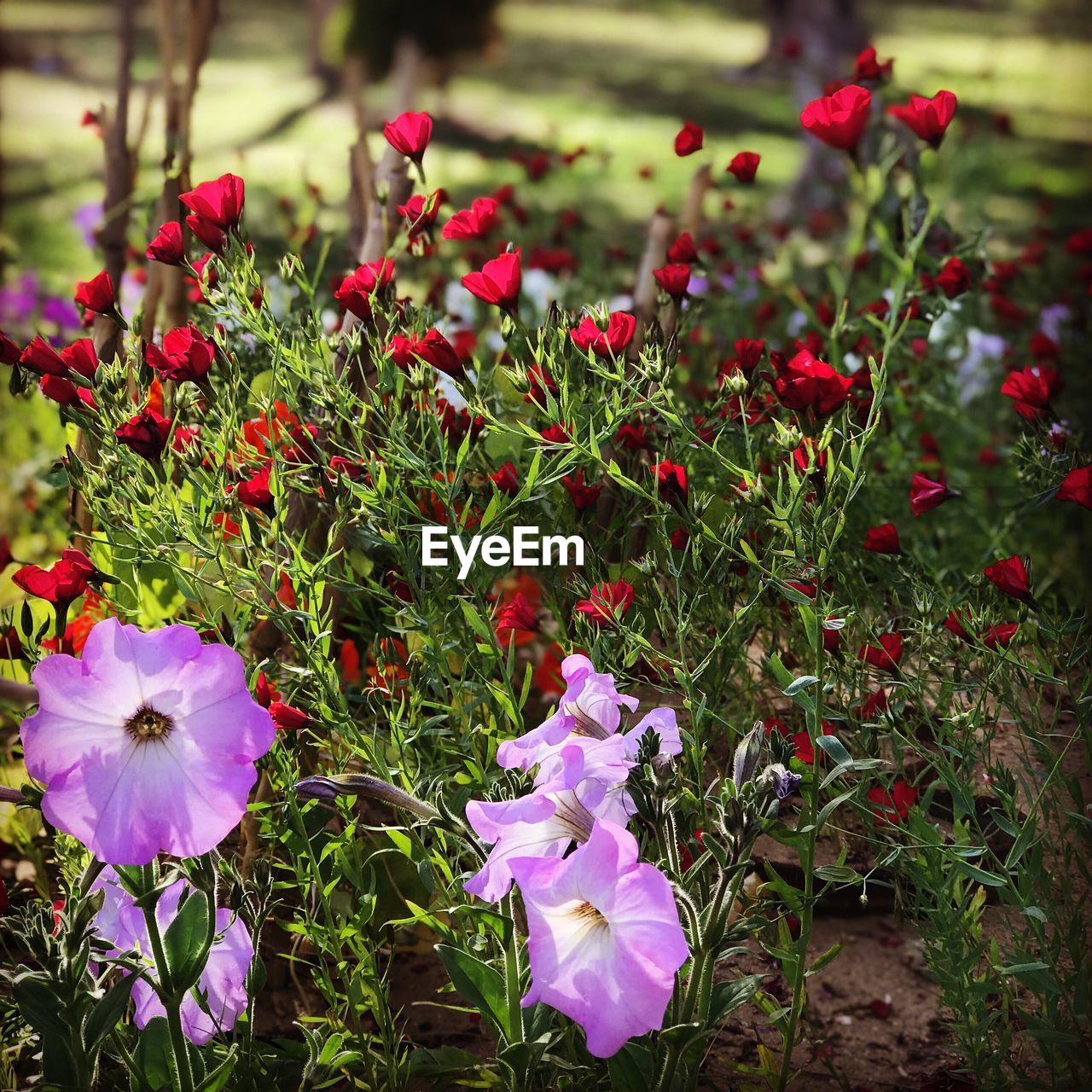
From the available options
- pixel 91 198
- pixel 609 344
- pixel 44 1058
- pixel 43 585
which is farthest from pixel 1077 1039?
pixel 91 198

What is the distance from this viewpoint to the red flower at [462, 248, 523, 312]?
1.23m

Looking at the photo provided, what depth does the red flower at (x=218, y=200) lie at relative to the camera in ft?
4.04

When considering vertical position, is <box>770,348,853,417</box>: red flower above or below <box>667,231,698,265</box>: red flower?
below

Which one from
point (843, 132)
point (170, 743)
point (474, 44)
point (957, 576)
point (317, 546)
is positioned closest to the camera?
point (170, 743)

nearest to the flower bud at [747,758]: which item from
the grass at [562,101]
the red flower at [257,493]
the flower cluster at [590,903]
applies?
the flower cluster at [590,903]

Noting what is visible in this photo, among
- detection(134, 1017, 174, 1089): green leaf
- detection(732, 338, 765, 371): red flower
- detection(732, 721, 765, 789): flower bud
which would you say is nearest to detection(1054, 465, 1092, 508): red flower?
detection(732, 338, 765, 371): red flower

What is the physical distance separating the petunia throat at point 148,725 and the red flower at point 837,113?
944mm

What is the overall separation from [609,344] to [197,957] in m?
0.68

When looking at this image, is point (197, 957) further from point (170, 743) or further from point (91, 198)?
point (91, 198)

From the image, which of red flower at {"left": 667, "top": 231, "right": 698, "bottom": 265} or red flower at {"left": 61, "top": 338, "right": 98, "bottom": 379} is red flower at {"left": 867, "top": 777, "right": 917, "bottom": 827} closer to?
red flower at {"left": 667, "top": 231, "right": 698, "bottom": 265}

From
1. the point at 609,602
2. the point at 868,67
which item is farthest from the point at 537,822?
the point at 868,67

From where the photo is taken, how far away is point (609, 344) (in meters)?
1.21

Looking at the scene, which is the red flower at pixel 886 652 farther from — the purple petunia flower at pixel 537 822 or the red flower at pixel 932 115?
the red flower at pixel 932 115

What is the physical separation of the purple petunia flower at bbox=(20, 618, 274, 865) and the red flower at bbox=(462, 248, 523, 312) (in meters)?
0.47
